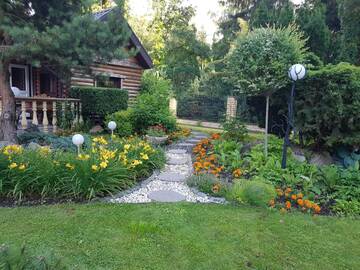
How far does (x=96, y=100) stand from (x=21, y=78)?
3.21 metres

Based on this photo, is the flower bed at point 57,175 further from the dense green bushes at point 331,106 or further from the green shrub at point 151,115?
the green shrub at point 151,115

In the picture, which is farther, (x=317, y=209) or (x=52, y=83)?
(x=52, y=83)

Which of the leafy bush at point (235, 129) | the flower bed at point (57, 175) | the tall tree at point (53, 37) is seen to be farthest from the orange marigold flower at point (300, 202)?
the tall tree at point (53, 37)

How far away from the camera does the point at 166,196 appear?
Answer: 4152 mm

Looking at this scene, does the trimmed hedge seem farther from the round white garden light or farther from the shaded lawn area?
the round white garden light

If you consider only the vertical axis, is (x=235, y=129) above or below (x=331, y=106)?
below

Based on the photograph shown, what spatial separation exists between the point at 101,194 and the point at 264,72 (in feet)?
12.7

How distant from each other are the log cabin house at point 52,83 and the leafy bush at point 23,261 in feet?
18.9

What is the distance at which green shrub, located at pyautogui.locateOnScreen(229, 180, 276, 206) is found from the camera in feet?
12.5

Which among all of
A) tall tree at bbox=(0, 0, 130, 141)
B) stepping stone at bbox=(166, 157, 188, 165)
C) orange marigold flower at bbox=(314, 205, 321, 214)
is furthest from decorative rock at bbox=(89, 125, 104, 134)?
orange marigold flower at bbox=(314, 205, 321, 214)

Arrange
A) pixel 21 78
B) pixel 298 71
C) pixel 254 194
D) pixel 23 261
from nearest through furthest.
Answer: pixel 23 261 < pixel 254 194 < pixel 298 71 < pixel 21 78

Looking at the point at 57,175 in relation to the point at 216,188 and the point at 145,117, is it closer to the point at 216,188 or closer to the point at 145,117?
the point at 216,188

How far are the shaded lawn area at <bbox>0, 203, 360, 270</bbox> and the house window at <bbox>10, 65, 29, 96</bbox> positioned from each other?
332 inches

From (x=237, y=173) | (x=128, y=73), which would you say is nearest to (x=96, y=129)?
(x=128, y=73)
